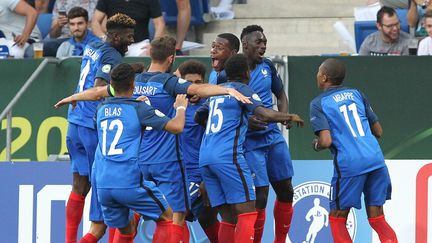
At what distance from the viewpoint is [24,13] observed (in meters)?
16.4

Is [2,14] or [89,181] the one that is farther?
[2,14]

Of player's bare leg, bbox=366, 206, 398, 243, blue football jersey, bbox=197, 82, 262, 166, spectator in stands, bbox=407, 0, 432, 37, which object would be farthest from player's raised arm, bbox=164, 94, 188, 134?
spectator in stands, bbox=407, 0, 432, 37

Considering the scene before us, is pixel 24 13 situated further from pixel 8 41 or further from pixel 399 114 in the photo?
pixel 399 114

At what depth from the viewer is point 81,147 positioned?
12109 millimetres

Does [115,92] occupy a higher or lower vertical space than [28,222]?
higher

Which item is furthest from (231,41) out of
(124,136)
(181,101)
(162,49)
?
(124,136)

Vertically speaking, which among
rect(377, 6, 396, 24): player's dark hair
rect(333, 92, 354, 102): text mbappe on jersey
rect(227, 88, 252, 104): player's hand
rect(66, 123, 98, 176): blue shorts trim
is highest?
rect(377, 6, 396, 24): player's dark hair

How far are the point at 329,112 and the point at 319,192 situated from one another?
1.83 metres

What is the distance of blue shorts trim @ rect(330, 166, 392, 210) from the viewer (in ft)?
37.8

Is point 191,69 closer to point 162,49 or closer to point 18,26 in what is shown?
point 162,49

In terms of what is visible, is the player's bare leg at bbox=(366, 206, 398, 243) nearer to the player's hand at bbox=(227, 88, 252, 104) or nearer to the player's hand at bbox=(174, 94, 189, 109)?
the player's hand at bbox=(227, 88, 252, 104)

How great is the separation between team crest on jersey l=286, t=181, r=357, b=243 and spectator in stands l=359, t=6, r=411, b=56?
2204 mm

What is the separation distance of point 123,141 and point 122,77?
53cm

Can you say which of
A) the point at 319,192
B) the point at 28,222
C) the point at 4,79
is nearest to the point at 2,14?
the point at 4,79
